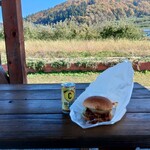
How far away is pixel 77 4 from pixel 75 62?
1.16 metres

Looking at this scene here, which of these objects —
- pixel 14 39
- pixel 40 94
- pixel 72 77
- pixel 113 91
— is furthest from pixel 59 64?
pixel 113 91

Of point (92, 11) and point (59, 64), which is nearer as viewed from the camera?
point (92, 11)

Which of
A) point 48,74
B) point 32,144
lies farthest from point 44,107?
point 48,74

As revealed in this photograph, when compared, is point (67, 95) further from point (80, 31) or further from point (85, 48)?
point (80, 31)

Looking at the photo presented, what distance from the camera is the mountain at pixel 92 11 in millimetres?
4961

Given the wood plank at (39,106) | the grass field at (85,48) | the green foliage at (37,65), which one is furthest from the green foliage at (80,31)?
the wood plank at (39,106)

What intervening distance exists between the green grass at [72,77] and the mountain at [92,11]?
3.64 ft

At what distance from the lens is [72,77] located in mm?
5012

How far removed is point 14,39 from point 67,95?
3.37ft

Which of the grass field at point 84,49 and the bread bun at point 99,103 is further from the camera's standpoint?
the grass field at point 84,49

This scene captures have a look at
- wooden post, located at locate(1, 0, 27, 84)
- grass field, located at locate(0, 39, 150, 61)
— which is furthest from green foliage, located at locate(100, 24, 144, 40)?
wooden post, located at locate(1, 0, 27, 84)

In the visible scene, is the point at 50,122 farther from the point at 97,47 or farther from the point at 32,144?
the point at 97,47

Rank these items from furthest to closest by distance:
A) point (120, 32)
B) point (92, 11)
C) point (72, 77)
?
1. point (120, 32)
2. point (92, 11)
3. point (72, 77)

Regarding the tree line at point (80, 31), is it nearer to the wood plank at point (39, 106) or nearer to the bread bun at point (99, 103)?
the wood plank at point (39, 106)
